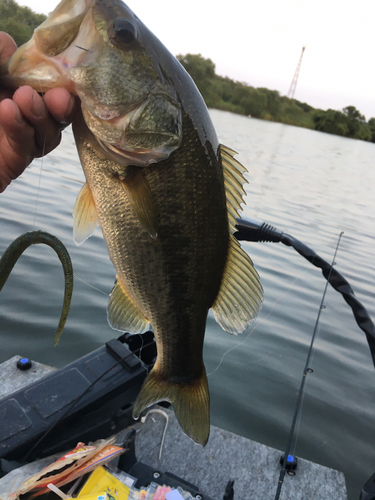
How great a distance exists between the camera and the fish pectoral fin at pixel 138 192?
1263mm

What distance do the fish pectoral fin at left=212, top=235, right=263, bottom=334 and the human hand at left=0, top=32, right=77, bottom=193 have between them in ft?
2.57

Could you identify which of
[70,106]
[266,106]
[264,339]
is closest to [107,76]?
[70,106]

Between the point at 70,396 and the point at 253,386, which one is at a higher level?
the point at 70,396

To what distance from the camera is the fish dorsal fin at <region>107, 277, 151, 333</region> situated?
158 centimetres

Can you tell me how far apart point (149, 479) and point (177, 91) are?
6.28ft

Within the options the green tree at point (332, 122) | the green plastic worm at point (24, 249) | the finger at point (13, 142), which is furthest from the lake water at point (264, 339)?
the green tree at point (332, 122)

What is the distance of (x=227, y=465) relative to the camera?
2738 millimetres

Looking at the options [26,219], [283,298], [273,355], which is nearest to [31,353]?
[273,355]

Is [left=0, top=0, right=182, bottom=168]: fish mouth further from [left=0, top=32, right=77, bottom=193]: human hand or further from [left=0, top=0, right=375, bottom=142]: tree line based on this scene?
[left=0, top=0, right=375, bottom=142]: tree line

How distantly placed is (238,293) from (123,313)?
1.63ft

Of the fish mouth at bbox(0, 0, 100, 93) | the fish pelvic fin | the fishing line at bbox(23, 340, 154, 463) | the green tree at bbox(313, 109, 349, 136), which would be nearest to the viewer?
the fish mouth at bbox(0, 0, 100, 93)

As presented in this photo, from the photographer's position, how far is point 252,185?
1390 centimetres

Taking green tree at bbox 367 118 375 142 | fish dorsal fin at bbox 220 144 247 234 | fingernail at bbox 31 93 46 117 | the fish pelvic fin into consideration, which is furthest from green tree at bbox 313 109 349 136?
fingernail at bbox 31 93 46 117

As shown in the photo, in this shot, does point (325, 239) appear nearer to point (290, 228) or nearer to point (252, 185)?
point (290, 228)
